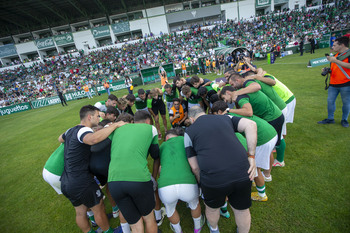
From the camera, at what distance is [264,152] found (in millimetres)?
2941

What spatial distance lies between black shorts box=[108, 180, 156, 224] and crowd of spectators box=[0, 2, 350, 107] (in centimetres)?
2888

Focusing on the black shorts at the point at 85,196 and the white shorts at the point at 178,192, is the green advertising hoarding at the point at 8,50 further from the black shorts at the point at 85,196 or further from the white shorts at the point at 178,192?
the white shorts at the point at 178,192

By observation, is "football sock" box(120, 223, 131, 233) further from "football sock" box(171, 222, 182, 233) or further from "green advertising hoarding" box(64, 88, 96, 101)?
"green advertising hoarding" box(64, 88, 96, 101)

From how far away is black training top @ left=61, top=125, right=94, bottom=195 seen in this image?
101 inches

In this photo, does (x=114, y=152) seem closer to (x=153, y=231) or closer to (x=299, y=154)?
(x=153, y=231)

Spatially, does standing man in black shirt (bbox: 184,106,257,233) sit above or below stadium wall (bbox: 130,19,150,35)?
below

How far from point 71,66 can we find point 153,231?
4322 cm

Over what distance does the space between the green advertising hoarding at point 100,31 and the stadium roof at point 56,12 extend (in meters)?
4.11

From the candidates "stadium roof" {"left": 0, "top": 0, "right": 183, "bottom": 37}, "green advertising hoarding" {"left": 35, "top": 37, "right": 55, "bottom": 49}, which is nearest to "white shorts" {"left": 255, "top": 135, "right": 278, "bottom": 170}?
"stadium roof" {"left": 0, "top": 0, "right": 183, "bottom": 37}

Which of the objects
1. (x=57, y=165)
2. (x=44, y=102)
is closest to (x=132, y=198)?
(x=57, y=165)

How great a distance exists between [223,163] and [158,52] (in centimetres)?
3586

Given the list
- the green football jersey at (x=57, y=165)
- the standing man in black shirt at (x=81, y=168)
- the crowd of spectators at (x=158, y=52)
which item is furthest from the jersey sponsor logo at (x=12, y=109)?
the standing man in black shirt at (x=81, y=168)

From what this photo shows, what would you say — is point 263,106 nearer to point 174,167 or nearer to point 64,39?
point 174,167

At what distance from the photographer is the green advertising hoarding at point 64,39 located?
128 ft
